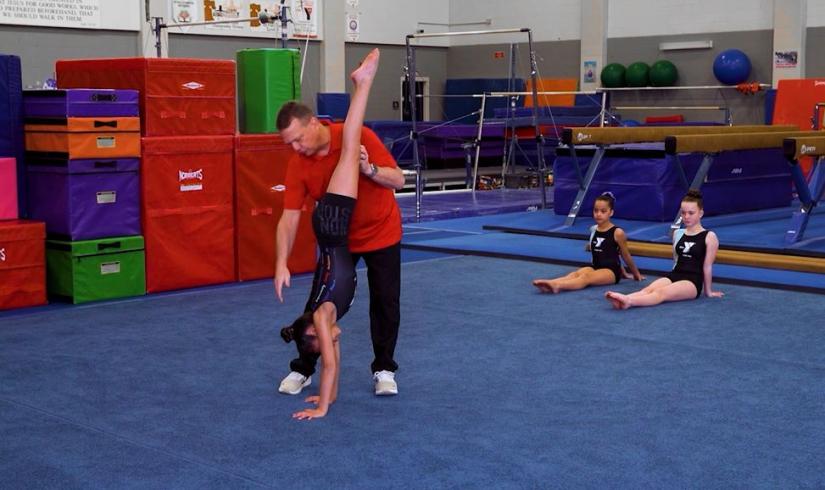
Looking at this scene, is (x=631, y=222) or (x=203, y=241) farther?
(x=631, y=222)

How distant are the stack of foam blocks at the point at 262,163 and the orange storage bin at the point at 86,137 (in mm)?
897

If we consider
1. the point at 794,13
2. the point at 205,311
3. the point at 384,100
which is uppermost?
the point at 794,13

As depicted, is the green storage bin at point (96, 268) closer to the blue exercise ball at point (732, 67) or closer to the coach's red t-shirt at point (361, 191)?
the coach's red t-shirt at point (361, 191)

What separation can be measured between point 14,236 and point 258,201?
1921 millimetres

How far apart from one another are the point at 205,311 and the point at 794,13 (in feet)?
44.5

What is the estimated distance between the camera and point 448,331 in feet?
20.2

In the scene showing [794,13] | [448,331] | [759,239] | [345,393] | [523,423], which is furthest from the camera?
[794,13]

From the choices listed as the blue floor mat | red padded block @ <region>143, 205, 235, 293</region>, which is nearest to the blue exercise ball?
the blue floor mat

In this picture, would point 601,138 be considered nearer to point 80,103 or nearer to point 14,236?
point 80,103

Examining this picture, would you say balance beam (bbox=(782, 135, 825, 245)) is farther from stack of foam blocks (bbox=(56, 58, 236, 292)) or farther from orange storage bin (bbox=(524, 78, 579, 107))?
orange storage bin (bbox=(524, 78, 579, 107))

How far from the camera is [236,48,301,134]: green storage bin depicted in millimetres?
8164

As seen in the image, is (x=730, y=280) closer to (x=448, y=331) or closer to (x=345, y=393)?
(x=448, y=331)

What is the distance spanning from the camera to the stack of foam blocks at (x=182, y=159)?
7.59m

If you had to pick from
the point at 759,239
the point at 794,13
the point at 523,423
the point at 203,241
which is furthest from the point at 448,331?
the point at 794,13
